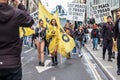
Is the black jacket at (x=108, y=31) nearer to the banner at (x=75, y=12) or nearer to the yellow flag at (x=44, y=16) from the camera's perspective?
the yellow flag at (x=44, y=16)

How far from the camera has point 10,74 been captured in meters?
4.81

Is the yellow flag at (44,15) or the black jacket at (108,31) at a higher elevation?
the yellow flag at (44,15)

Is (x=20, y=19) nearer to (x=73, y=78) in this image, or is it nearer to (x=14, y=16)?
(x=14, y=16)

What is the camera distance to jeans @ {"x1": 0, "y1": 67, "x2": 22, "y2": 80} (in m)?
4.78

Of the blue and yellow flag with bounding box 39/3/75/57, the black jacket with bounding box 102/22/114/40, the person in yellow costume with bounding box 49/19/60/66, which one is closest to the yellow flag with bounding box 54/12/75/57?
the blue and yellow flag with bounding box 39/3/75/57

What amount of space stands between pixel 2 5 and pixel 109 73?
8.28 metres

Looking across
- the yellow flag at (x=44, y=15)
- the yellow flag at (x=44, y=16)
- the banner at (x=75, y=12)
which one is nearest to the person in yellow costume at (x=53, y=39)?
the yellow flag at (x=44, y=16)

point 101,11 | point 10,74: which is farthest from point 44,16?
point 10,74

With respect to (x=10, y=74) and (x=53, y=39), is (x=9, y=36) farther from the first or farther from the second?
(x=53, y=39)

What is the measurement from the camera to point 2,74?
4785mm

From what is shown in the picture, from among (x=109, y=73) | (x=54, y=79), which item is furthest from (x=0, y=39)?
(x=109, y=73)

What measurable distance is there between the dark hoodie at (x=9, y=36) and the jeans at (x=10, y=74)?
0.04 metres

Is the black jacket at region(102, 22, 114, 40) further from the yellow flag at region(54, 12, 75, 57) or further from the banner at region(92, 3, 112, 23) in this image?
the banner at region(92, 3, 112, 23)

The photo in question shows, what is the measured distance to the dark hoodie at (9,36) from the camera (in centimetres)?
481
